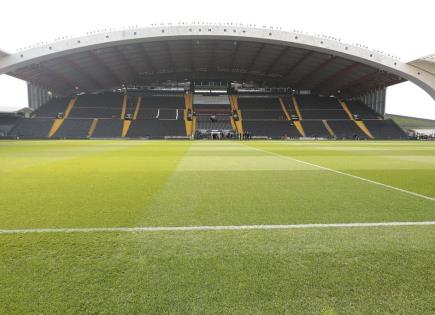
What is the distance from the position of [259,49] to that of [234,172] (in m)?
43.3

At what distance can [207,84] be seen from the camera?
6925 centimetres

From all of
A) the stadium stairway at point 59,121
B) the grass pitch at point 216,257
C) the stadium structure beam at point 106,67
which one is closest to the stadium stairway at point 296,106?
the stadium structure beam at point 106,67

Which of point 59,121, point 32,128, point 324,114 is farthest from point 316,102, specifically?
point 32,128

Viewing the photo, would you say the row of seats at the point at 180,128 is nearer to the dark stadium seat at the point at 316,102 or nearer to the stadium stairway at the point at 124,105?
the stadium stairway at the point at 124,105

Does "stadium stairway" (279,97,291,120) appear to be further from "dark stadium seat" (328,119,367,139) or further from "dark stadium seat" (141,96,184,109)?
"dark stadium seat" (141,96,184,109)

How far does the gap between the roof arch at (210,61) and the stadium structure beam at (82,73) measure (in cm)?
15

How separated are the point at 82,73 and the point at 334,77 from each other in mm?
46354

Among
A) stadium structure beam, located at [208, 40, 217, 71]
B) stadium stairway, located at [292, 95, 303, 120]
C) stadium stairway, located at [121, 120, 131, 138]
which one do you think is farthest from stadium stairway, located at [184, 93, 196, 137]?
stadium stairway, located at [292, 95, 303, 120]

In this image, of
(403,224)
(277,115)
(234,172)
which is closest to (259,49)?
(277,115)

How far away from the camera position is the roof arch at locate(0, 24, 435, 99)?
135ft

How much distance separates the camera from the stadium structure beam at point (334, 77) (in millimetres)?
51003

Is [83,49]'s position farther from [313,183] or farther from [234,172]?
[313,183]

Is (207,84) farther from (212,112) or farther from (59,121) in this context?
(59,121)

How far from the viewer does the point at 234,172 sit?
10078 millimetres
